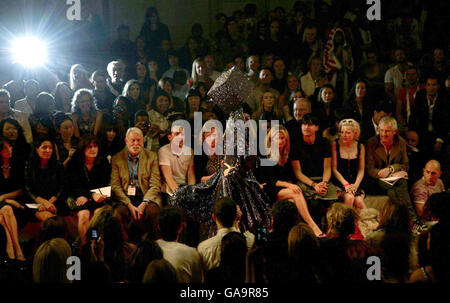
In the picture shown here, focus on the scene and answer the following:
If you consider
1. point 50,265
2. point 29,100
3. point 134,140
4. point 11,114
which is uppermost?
point 29,100

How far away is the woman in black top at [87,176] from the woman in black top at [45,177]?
0.34 ft

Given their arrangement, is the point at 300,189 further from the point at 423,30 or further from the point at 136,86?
the point at 423,30

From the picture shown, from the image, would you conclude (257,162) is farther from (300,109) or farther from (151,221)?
(300,109)

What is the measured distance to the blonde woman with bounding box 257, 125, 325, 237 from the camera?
243 inches

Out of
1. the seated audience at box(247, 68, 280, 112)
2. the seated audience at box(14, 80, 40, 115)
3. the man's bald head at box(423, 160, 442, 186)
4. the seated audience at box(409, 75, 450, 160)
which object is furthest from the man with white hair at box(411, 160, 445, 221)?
the seated audience at box(14, 80, 40, 115)

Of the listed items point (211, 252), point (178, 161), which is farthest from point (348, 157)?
point (211, 252)

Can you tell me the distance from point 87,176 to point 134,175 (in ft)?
1.42

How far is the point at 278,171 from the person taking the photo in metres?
6.28

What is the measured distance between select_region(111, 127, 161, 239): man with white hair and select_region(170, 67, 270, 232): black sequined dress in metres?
0.48

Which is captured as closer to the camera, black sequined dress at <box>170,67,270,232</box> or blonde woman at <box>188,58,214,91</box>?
black sequined dress at <box>170,67,270,232</box>

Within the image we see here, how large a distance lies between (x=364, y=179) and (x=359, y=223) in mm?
648

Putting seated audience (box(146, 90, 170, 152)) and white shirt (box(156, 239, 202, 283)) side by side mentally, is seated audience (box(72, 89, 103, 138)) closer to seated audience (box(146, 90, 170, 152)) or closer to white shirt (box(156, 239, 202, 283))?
seated audience (box(146, 90, 170, 152))
